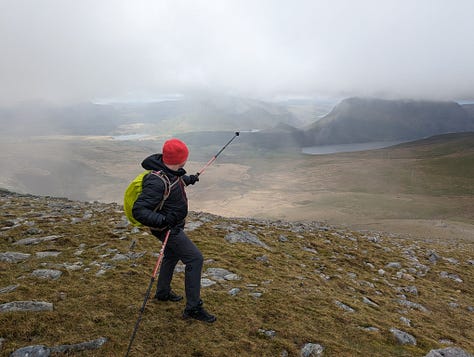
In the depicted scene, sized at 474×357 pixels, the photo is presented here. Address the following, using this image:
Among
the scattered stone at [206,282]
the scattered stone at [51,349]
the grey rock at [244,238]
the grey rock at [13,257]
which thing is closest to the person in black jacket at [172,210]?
the scattered stone at [51,349]

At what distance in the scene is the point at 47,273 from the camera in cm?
978

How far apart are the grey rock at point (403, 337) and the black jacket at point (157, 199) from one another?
6.81 m

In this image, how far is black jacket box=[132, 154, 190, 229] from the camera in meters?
6.76

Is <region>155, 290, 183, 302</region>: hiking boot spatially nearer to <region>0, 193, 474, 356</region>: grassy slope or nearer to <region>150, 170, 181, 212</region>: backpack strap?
<region>0, 193, 474, 356</region>: grassy slope

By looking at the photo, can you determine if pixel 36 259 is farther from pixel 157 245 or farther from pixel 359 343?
pixel 359 343

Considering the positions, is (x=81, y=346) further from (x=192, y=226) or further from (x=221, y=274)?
(x=192, y=226)

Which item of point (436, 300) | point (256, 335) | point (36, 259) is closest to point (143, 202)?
point (256, 335)

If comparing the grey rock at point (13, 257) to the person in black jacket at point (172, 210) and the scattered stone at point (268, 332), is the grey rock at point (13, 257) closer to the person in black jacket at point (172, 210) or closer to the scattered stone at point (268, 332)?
the person in black jacket at point (172, 210)

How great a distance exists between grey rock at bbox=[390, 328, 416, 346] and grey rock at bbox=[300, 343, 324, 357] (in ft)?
8.99

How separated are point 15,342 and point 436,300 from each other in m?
15.2

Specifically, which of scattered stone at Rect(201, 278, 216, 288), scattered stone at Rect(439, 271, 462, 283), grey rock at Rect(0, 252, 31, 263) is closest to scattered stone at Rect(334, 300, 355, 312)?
scattered stone at Rect(201, 278, 216, 288)

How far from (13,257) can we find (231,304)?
338 inches

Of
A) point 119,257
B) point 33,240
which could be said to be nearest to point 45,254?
point 33,240

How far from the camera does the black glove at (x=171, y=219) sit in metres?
7.06
